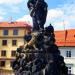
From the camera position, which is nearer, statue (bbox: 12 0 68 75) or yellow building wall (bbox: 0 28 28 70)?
statue (bbox: 12 0 68 75)

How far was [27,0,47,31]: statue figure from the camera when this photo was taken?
73.8 ft

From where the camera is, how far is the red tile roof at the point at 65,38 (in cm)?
4959

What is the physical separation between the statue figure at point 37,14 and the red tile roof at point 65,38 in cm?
2681

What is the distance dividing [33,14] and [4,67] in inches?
1430

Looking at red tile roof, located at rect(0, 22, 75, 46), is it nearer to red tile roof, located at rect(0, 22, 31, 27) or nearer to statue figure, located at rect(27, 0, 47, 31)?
red tile roof, located at rect(0, 22, 31, 27)

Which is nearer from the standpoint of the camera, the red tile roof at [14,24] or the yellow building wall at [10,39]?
the yellow building wall at [10,39]

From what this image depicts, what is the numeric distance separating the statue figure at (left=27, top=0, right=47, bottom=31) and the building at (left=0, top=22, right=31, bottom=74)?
35.6m

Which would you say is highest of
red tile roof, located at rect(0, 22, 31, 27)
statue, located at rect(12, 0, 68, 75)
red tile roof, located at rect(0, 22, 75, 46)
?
red tile roof, located at rect(0, 22, 31, 27)

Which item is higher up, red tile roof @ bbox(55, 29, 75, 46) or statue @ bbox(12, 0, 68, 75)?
red tile roof @ bbox(55, 29, 75, 46)

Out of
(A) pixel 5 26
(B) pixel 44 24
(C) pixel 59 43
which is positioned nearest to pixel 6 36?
(A) pixel 5 26

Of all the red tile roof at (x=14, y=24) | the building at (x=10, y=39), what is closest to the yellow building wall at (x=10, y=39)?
the building at (x=10, y=39)

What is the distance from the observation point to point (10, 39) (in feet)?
194

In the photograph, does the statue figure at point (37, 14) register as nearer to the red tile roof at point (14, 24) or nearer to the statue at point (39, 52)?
the statue at point (39, 52)

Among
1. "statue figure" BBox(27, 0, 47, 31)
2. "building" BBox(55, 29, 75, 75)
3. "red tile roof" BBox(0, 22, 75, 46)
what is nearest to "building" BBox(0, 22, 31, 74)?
"red tile roof" BBox(0, 22, 75, 46)
